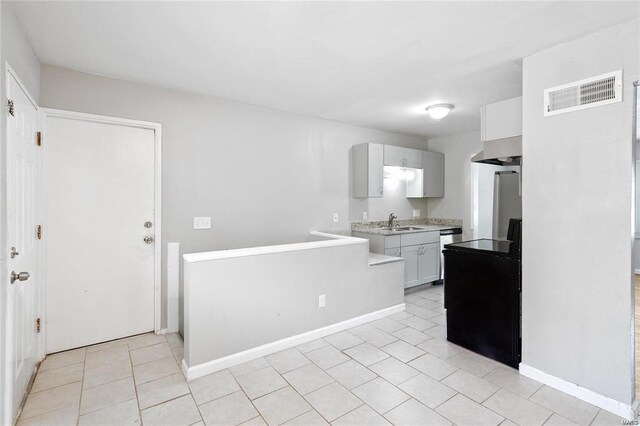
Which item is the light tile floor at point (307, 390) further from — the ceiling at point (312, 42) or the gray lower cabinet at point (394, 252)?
the ceiling at point (312, 42)

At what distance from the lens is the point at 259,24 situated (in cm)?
197

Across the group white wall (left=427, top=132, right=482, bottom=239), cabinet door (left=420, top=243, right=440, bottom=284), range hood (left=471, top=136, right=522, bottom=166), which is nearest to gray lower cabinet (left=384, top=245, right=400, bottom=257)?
cabinet door (left=420, top=243, right=440, bottom=284)

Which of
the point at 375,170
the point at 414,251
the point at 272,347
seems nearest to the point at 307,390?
the point at 272,347

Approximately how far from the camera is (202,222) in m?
3.27

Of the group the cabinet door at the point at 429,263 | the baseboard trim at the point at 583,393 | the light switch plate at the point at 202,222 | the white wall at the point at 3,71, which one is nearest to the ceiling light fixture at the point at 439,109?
the cabinet door at the point at 429,263

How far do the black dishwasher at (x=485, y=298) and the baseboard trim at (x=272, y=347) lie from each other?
2.78 feet

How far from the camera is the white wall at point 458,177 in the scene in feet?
16.6

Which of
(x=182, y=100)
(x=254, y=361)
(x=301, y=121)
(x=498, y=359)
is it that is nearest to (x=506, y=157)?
(x=498, y=359)

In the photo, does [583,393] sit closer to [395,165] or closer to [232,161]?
[395,165]

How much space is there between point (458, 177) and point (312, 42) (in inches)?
154

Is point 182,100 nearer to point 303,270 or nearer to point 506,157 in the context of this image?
point 303,270

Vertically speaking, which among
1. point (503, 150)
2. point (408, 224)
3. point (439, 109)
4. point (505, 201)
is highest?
point (439, 109)

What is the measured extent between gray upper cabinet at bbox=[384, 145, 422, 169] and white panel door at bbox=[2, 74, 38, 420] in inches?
153

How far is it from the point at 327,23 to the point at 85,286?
297 centimetres
